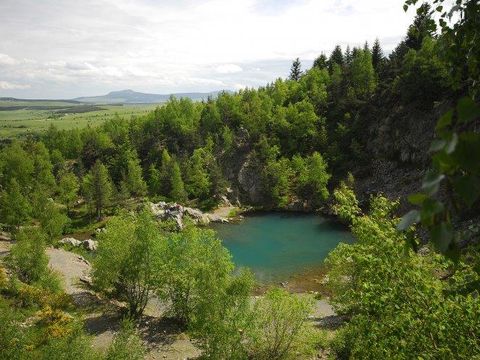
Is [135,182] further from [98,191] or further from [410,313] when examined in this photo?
[410,313]

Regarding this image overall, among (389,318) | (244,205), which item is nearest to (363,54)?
(244,205)

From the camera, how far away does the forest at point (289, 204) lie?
14.5ft

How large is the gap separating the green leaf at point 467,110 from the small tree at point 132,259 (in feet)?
93.7

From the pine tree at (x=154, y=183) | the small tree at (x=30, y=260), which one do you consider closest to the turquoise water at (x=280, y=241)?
the pine tree at (x=154, y=183)

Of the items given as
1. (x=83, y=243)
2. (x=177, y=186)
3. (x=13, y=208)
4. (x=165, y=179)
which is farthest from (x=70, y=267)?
(x=165, y=179)

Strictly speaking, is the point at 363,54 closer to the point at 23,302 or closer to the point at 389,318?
the point at 23,302

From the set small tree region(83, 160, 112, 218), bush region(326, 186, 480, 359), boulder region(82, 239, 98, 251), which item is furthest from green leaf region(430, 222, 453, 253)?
small tree region(83, 160, 112, 218)

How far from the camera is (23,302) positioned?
29469 millimetres

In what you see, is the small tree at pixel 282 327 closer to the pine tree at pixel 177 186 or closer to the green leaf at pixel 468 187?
the green leaf at pixel 468 187

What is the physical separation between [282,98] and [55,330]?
76625 mm

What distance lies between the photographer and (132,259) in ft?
96.3

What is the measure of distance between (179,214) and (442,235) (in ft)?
198

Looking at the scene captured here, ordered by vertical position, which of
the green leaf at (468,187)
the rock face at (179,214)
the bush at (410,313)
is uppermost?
the green leaf at (468,187)

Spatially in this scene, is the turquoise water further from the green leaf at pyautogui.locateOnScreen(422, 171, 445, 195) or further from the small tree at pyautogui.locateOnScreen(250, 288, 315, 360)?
the green leaf at pyautogui.locateOnScreen(422, 171, 445, 195)
